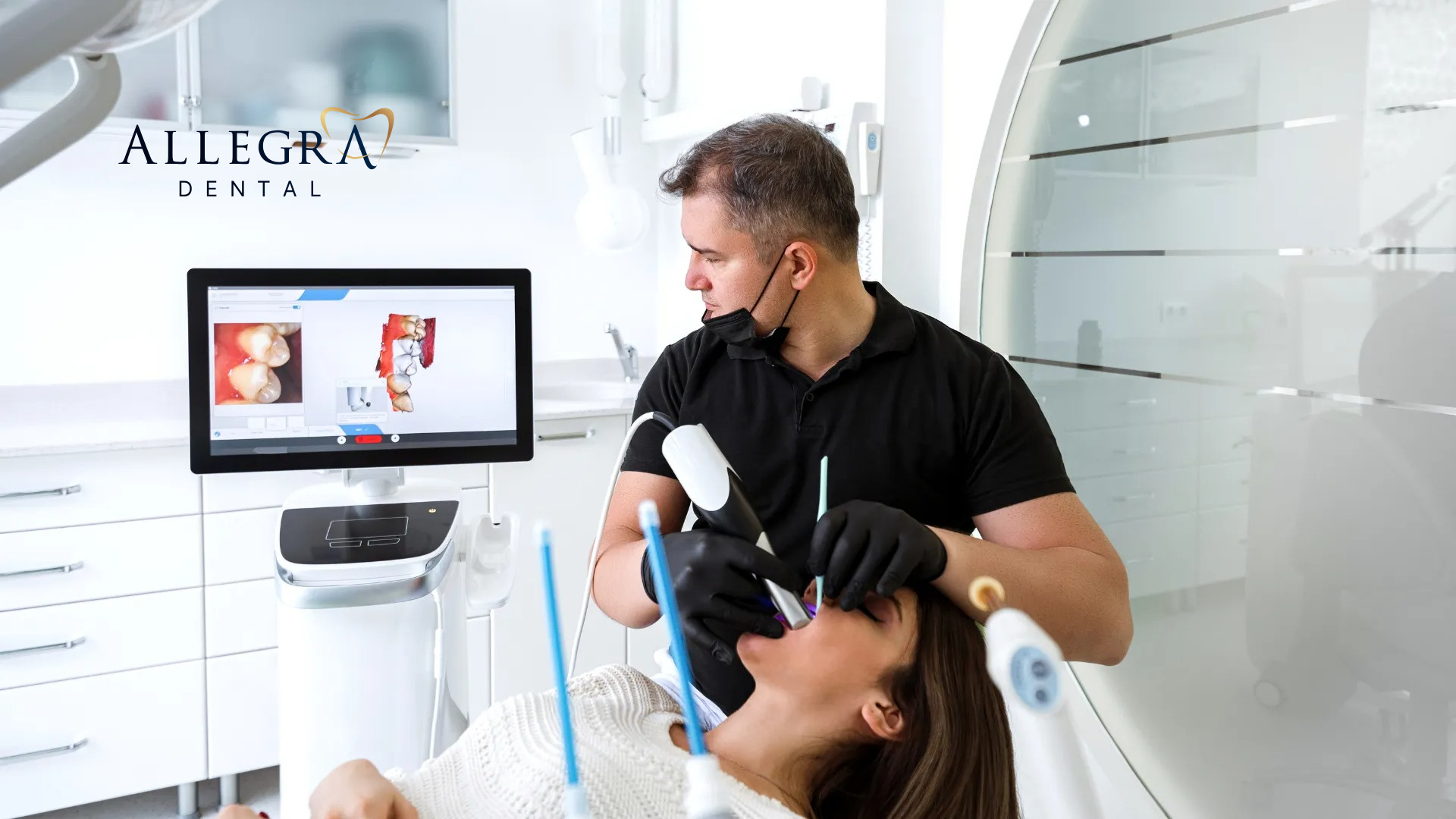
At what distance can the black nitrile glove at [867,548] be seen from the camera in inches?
46.0

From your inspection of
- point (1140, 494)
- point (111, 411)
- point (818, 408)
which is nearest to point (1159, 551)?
point (1140, 494)

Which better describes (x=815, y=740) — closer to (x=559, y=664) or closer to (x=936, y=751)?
(x=936, y=751)

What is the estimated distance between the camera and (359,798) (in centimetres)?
107

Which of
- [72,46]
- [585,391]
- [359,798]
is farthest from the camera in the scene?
[585,391]

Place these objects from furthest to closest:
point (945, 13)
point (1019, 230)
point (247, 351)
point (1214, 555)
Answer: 1. point (945, 13)
2. point (1019, 230)
3. point (1214, 555)
4. point (247, 351)

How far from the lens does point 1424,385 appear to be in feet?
4.98

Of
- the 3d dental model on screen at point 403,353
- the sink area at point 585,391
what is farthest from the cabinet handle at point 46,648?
the sink area at point 585,391

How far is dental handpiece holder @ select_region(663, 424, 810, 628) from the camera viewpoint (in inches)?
47.6

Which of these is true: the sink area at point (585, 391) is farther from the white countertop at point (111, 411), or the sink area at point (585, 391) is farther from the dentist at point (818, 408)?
the dentist at point (818, 408)

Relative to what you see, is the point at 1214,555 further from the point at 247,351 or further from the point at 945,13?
the point at 247,351

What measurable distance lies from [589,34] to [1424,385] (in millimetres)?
2645

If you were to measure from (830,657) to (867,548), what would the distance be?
158 millimetres

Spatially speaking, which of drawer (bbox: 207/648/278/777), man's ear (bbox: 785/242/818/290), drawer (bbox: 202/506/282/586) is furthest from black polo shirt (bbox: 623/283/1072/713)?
drawer (bbox: 207/648/278/777)

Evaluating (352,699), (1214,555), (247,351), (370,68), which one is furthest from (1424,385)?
(370,68)
